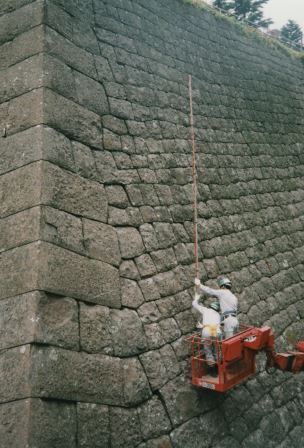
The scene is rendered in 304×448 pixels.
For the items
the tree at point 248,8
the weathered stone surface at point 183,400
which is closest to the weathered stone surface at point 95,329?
the weathered stone surface at point 183,400

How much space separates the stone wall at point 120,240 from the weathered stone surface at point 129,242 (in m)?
0.02

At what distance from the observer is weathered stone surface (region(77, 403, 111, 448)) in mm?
2857

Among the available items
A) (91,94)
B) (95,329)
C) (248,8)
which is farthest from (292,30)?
(95,329)

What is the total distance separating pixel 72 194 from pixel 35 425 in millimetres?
1933

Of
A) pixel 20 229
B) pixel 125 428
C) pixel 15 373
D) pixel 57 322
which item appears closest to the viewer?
pixel 15 373

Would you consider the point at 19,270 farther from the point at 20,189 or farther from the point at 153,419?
the point at 153,419

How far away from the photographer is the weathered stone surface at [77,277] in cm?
309

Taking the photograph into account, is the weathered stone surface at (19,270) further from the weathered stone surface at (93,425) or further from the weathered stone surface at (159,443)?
the weathered stone surface at (159,443)

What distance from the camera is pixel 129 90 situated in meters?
5.07

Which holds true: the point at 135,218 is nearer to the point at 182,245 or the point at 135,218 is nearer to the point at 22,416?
the point at 182,245

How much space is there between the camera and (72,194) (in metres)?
3.62

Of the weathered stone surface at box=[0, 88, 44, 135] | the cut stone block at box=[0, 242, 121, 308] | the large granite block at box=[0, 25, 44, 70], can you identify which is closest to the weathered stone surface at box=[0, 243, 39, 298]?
the cut stone block at box=[0, 242, 121, 308]

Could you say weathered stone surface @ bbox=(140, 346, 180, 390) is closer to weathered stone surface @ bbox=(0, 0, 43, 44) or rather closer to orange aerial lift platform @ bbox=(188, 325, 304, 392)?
orange aerial lift platform @ bbox=(188, 325, 304, 392)

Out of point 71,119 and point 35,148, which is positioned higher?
point 71,119
